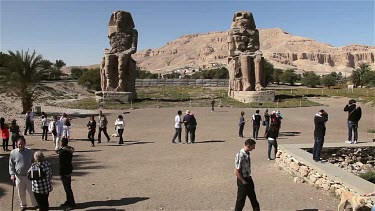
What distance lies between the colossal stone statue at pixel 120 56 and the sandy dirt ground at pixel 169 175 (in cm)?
1419

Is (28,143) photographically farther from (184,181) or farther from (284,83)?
(284,83)

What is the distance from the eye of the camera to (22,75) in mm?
26656

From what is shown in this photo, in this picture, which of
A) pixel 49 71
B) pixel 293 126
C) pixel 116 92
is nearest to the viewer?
pixel 293 126

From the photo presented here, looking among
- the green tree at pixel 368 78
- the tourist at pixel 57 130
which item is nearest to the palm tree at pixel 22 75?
the tourist at pixel 57 130

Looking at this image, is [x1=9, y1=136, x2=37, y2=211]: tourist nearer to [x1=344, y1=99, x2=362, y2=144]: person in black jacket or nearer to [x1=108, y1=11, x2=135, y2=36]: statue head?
[x1=344, y1=99, x2=362, y2=144]: person in black jacket

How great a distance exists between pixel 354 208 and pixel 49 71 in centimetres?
2584

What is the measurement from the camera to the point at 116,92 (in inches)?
1297

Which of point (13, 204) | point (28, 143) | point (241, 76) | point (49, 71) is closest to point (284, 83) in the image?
point (241, 76)

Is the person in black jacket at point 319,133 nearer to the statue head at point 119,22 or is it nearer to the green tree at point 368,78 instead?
the statue head at point 119,22

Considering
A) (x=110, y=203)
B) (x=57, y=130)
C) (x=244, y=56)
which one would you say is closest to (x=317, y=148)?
(x=110, y=203)

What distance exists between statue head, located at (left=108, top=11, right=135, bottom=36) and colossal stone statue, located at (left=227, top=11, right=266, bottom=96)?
11105mm

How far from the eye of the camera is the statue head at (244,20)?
38.7 m

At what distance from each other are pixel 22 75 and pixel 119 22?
36.1 feet

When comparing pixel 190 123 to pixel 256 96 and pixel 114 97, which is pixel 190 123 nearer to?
pixel 114 97
